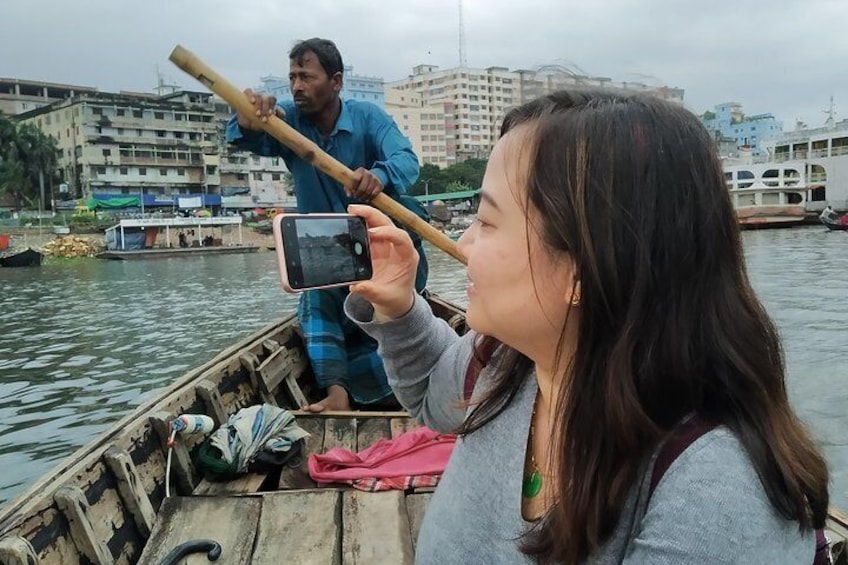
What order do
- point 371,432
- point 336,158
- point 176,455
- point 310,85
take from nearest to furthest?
point 176,455, point 371,432, point 310,85, point 336,158

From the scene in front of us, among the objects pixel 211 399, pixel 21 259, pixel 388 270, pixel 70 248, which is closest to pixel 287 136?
pixel 211 399

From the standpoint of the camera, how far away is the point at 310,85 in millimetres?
3922

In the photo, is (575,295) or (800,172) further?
(800,172)

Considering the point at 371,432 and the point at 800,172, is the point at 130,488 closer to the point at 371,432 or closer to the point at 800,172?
the point at 371,432

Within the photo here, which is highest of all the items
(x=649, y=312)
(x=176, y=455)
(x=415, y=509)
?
(x=649, y=312)

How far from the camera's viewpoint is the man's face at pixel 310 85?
3906mm

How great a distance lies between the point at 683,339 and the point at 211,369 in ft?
11.3

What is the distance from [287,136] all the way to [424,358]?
2283mm

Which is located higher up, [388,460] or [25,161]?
[25,161]

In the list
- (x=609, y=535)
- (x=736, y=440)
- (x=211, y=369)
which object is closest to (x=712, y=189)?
(x=736, y=440)

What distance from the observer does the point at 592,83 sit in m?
1.01

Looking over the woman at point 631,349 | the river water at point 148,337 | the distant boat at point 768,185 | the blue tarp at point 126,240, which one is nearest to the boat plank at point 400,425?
the river water at point 148,337

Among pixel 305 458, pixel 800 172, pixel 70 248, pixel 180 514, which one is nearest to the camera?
pixel 180 514

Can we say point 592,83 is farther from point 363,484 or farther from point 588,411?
point 363,484
